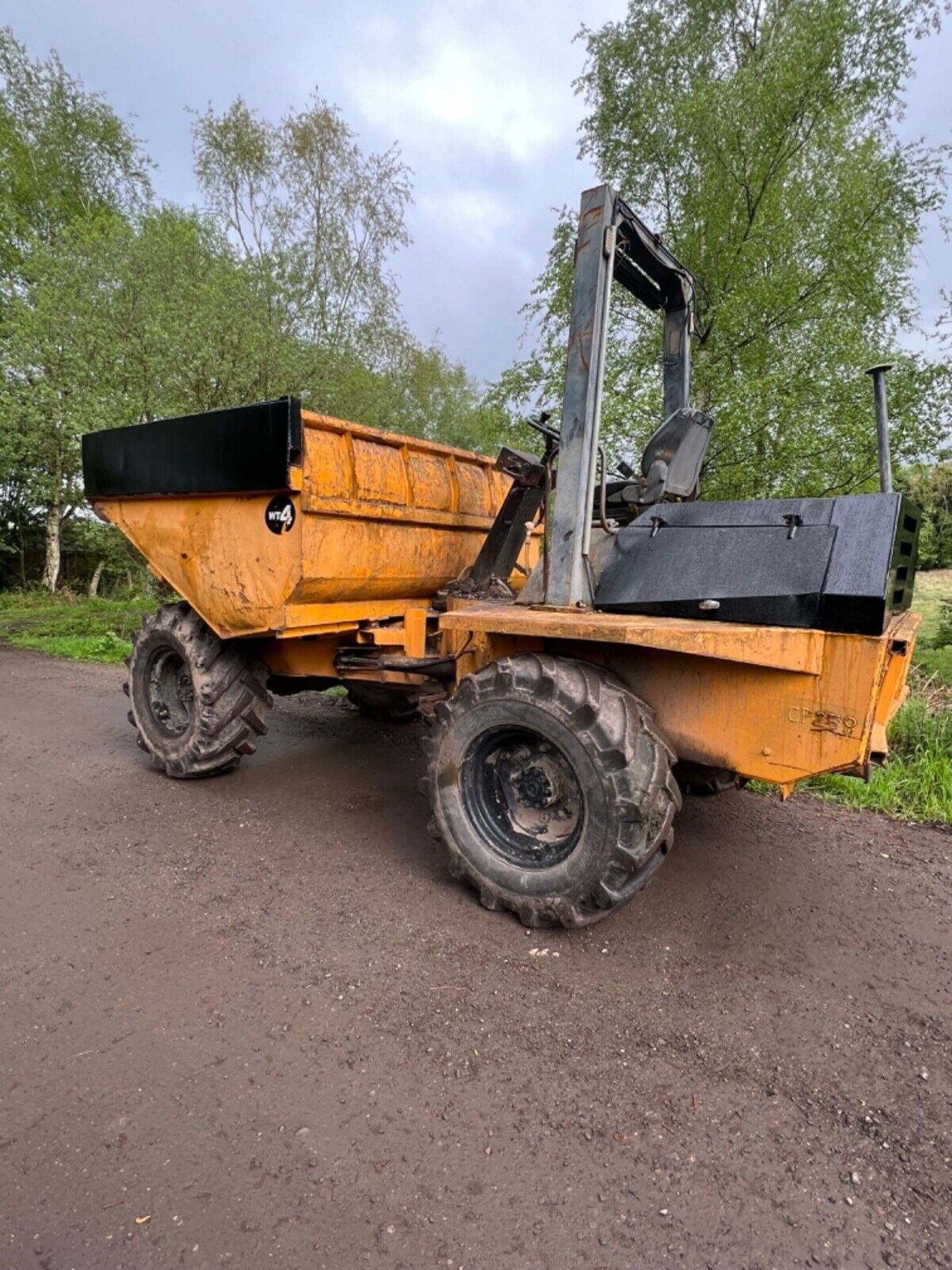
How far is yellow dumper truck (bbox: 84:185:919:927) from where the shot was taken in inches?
99.7

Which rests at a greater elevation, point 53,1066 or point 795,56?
point 795,56

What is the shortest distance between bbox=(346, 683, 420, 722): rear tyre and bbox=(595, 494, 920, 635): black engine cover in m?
2.77

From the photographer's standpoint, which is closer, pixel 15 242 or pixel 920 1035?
pixel 920 1035

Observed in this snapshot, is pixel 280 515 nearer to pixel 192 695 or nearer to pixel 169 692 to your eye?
pixel 192 695

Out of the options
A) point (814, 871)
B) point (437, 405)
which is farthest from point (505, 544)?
point (437, 405)

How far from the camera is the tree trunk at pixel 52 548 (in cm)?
1481

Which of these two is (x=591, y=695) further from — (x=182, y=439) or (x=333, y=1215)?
(x=182, y=439)

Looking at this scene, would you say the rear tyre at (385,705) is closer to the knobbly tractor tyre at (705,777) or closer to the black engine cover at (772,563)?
the knobbly tractor tyre at (705,777)

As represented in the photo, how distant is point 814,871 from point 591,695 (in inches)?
67.6

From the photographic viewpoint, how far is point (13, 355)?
11.7 m

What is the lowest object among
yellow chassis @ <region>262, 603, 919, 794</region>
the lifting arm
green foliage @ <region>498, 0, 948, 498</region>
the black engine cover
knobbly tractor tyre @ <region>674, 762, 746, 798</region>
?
knobbly tractor tyre @ <region>674, 762, 746, 798</region>

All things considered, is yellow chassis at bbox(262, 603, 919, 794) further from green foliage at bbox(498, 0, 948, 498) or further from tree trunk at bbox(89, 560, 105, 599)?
tree trunk at bbox(89, 560, 105, 599)

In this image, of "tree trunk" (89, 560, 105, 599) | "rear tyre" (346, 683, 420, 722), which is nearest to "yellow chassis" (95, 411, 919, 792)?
"rear tyre" (346, 683, 420, 722)

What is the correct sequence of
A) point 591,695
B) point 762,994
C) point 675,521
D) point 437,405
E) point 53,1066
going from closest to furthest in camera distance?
point 53,1066, point 762,994, point 591,695, point 675,521, point 437,405
